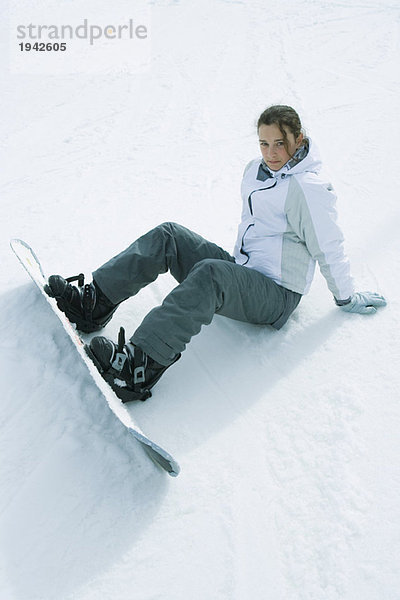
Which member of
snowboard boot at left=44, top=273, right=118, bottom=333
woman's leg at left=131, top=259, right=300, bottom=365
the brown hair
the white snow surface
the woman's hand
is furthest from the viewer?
the woman's hand

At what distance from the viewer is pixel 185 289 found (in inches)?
85.0

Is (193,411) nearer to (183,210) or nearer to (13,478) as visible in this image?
(13,478)

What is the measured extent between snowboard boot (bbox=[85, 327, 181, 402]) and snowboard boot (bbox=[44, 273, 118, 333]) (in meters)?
0.32

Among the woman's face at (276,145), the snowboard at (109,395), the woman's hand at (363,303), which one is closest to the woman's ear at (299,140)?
the woman's face at (276,145)

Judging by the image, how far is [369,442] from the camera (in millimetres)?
2076

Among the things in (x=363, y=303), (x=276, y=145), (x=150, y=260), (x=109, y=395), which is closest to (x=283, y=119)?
(x=276, y=145)

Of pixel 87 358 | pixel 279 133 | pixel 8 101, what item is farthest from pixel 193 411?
pixel 8 101

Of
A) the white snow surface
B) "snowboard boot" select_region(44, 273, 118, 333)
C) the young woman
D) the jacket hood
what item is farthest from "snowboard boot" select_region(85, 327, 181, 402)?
the jacket hood

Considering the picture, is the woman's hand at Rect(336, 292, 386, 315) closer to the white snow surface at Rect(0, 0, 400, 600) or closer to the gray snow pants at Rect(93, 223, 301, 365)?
the white snow surface at Rect(0, 0, 400, 600)

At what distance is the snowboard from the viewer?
178 centimetres

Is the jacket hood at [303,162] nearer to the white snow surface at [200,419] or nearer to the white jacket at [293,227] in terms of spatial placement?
the white jacket at [293,227]

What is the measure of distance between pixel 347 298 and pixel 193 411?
92 cm

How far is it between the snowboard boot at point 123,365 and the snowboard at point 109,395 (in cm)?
5

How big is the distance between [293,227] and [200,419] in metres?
0.90
